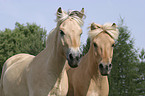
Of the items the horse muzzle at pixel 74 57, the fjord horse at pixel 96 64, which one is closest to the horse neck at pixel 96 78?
the fjord horse at pixel 96 64

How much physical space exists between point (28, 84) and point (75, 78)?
1549 mm

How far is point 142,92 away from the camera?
13719 millimetres

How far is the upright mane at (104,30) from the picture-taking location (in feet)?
15.5

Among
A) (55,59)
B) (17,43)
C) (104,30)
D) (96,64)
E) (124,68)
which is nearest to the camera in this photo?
(55,59)

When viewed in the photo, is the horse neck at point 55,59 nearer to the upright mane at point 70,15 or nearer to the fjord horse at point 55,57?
the fjord horse at point 55,57

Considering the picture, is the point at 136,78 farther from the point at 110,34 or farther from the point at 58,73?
the point at 58,73

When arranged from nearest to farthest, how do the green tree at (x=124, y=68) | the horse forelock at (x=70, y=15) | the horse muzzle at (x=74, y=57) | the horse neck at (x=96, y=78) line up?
the horse muzzle at (x=74, y=57) → the horse forelock at (x=70, y=15) → the horse neck at (x=96, y=78) → the green tree at (x=124, y=68)

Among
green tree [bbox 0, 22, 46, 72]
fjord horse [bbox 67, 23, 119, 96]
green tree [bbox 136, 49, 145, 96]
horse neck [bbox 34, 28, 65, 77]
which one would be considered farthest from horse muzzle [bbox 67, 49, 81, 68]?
green tree [bbox 0, 22, 46, 72]

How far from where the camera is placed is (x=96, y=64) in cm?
468

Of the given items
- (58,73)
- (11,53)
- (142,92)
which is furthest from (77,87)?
(11,53)

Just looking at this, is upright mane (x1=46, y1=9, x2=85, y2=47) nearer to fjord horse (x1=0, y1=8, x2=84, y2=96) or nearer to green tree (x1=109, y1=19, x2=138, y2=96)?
fjord horse (x1=0, y1=8, x2=84, y2=96)

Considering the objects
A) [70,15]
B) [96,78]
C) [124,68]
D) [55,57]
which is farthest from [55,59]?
[124,68]

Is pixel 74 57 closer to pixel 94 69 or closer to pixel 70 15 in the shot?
pixel 70 15

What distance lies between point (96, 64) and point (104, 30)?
900 millimetres
